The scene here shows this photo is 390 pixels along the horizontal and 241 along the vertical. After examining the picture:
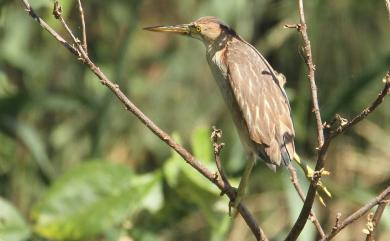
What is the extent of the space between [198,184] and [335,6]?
5.80 feet

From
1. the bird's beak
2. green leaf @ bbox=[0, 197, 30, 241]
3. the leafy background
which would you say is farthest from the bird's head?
the leafy background

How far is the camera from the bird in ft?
8.33

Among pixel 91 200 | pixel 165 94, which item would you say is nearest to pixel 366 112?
pixel 91 200

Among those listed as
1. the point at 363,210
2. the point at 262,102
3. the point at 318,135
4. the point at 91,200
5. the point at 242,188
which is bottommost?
the point at 363,210

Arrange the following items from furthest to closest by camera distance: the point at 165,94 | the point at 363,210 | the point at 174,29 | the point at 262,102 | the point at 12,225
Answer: the point at 165,94 < the point at 12,225 < the point at 174,29 < the point at 262,102 < the point at 363,210

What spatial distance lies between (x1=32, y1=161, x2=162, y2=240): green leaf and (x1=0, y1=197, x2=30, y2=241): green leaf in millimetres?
50

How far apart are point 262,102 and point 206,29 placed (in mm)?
458

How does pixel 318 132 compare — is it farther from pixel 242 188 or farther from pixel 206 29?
pixel 206 29

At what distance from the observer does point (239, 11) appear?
14.8ft

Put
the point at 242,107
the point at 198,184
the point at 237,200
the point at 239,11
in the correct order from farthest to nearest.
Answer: the point at 239,11
the point at 198,184
the point at 242,107
the point at 237,200

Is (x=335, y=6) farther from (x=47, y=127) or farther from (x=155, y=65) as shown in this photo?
(x=47, y=127)

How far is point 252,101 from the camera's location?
268cm

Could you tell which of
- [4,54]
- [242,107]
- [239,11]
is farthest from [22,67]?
[242,107]

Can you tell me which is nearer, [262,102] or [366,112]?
[366,112]
